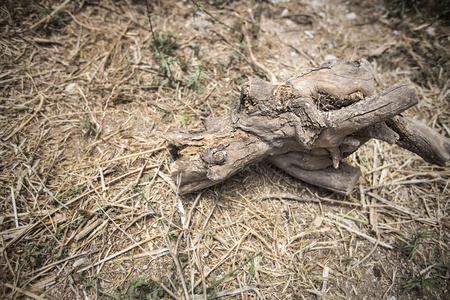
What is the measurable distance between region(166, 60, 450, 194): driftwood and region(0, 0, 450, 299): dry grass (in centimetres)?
44

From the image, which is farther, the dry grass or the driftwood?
the dry grass

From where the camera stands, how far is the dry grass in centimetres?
195

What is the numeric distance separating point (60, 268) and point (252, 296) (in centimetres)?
140

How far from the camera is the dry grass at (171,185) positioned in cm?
195

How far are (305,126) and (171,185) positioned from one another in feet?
3.91

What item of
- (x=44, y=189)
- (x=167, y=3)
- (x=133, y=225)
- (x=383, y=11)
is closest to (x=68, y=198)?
(x=44, y=189)

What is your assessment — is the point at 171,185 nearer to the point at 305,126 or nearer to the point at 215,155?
the point at 215,155

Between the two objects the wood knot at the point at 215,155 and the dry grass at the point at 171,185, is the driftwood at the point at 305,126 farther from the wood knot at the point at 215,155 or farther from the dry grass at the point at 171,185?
the dry grass at the point at 171,185

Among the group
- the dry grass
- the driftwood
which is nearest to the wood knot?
the driftwood

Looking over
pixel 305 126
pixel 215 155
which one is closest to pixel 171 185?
pixel 215 155

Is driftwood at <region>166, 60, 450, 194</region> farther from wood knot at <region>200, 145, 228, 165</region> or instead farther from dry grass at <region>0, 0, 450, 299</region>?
dry grass at <region>0, 0, 450, 299</region>

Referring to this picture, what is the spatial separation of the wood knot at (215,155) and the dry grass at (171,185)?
0.47m

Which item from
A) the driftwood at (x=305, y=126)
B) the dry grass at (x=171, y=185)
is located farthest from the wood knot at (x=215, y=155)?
the dry grass at (x=171, y=185)

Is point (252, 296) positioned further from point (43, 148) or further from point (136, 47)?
point (136, 47)
